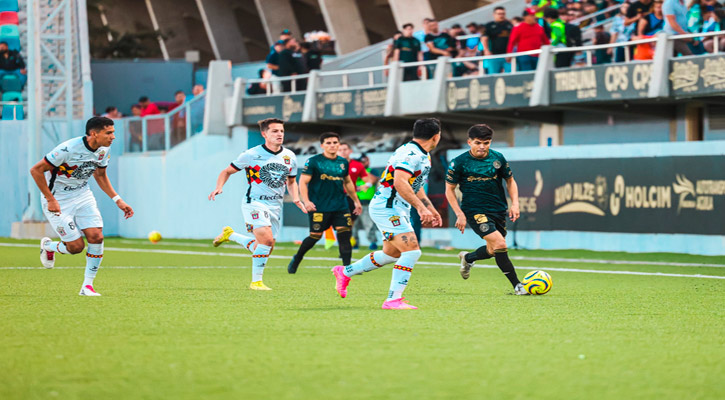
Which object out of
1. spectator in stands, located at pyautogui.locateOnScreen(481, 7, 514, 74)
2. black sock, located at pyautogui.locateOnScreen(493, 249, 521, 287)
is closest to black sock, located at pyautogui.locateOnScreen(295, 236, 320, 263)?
black sock, located at pyautogui.locateOnScreen(493, 249, 521, 287)

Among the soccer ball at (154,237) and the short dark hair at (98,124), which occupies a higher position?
the short dark hair at (98,124)

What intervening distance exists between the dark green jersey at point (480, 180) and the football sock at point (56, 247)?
4.56 meters

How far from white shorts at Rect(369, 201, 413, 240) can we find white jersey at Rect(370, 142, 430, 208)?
4 cm

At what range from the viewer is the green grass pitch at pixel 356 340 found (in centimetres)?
648

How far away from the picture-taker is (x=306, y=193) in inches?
651

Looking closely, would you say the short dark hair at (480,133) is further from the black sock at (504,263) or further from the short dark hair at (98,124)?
the short dark hair at (98,124)

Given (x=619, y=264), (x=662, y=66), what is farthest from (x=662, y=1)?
(x=619, y=264)

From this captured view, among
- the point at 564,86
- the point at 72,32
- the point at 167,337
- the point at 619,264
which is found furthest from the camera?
the point at 72,32

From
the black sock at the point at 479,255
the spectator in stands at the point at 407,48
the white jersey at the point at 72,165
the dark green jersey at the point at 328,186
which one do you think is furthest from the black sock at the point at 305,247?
the spectator in stands at the point at 407,48

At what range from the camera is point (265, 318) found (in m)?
9.98

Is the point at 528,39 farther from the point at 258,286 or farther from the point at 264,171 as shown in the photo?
the point at 258,286

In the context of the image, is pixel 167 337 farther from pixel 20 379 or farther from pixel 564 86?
pixel 564 86

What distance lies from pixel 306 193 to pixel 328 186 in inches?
29.2

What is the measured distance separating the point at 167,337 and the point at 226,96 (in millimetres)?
24830
